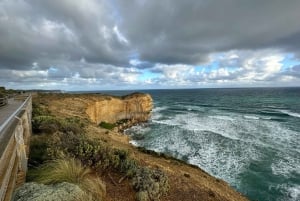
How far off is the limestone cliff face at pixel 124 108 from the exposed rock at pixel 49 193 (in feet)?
105

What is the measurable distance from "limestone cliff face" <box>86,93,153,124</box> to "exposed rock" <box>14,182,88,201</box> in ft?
105

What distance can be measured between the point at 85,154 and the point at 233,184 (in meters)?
11.0

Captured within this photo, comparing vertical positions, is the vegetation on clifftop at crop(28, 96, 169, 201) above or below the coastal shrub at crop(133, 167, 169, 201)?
above

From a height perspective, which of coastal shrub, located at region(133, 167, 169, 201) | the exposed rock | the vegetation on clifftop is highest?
the exposed rock

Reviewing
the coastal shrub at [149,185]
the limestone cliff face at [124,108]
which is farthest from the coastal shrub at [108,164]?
the limestone cliff face at [124,108]

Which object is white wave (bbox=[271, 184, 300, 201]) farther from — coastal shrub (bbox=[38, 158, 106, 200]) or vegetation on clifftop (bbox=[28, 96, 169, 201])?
coastal shrub (bbox=[38, 158, 106, 200])

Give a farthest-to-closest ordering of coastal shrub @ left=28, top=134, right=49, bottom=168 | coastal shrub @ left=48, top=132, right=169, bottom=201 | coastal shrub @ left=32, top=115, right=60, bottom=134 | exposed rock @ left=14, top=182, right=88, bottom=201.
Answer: coastal shrub @ left=32, top=115, right=60, bottom=134
coastal shrub @ left=28, top=134, right=49, bottom=168
coastal shrub @ left=48, top=132, right=169, bottom=201
exposed rock @ left=14, top=182, right=88, bottom=201

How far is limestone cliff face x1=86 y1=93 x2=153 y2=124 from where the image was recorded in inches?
1497

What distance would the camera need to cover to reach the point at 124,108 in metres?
43.8

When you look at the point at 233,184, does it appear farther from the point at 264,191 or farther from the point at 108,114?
the point at 108,114

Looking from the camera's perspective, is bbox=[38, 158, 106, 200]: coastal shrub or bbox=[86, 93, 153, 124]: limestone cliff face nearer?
bbox=[38, 158, 106, 200]: coastal shrub

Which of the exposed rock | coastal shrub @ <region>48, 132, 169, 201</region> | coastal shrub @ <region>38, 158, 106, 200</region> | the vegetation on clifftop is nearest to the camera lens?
the exposed rock

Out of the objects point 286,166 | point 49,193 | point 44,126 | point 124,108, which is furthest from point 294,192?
point 124,108

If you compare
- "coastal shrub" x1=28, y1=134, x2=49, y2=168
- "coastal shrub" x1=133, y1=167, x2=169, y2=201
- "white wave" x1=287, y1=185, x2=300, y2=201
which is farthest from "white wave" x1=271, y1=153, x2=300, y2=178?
"coastal shrub" x1=28, y1=134, x2=49, y2=168
